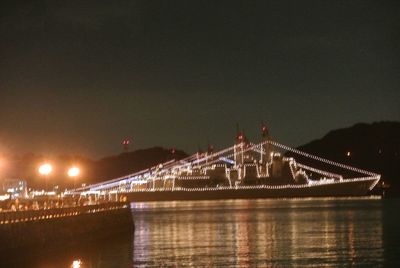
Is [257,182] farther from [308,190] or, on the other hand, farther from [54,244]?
[54,244]

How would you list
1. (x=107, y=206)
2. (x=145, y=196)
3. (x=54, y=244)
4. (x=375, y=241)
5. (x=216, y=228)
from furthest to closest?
(x=145, y=196), (x=216, y=228), (x=107, y=206), (x=375, y=241), (x=54, y=244)

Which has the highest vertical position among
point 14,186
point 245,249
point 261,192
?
point 261,192

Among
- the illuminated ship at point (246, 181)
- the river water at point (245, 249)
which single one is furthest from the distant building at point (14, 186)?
the illuminated ship at point (246, 181)

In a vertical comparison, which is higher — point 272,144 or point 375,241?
point 272,144

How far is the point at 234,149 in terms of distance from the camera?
19362 centimetres

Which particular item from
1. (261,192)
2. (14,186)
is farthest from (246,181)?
(14,186)

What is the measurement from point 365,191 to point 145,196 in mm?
43272

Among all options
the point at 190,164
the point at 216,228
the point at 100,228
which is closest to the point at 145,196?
the point at 190,164

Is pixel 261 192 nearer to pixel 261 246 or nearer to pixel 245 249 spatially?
pixel 261 246

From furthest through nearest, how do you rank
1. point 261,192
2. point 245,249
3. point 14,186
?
point 261,192, point 14,186, point 245,249

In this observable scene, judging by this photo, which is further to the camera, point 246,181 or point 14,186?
point 246,181

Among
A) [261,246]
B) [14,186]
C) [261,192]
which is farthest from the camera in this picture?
[261,192]

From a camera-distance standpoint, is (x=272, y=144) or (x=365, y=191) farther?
(x=272, y=144)

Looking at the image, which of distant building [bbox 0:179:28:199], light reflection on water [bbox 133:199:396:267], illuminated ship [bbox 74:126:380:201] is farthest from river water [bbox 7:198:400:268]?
illuminated ship [bbox 74:126:380:201]
